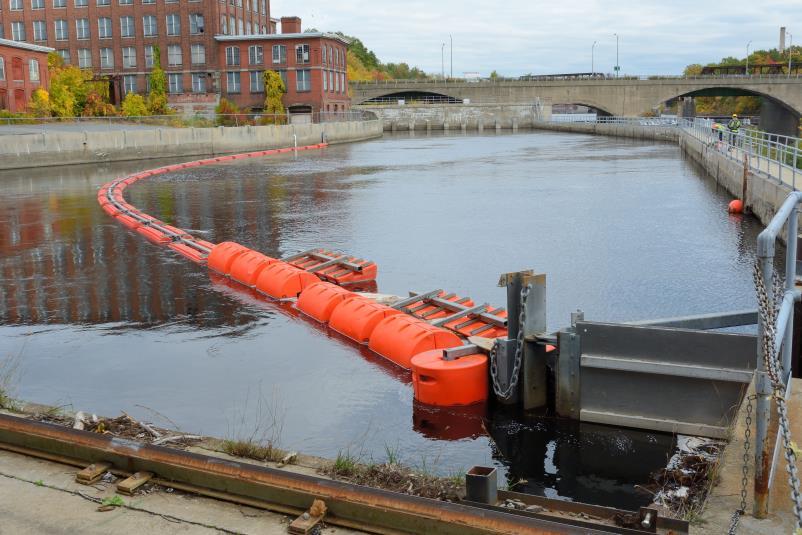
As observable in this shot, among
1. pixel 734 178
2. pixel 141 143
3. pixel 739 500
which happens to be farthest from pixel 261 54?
pixel 739 500

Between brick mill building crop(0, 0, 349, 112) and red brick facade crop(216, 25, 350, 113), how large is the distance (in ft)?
0.33

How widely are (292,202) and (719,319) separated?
24408 mm

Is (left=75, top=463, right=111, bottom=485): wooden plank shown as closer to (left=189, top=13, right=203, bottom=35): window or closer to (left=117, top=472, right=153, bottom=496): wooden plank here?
(left=117, top=472, right=153, bottom=496): wooden plank

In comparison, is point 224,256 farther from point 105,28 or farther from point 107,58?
point 105,28

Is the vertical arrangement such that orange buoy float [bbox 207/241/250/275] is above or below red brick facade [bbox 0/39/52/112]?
below

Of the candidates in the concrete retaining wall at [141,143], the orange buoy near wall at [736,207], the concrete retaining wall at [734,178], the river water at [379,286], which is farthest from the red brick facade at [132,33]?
the orange buoy near wall at [736,207]

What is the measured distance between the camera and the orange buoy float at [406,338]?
12172 mm

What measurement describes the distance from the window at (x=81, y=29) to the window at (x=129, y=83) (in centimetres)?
617

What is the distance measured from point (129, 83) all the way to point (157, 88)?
684cm

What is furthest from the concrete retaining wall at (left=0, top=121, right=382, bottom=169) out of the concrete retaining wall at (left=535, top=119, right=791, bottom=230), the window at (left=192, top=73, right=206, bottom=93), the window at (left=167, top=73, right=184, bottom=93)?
the concrete retaining wall at (left=535, top=119, right=791, bottom=230)

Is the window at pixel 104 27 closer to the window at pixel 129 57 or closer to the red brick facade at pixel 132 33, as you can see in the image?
the red brick facade at pixel 132 33

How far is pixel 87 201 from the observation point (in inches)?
1318

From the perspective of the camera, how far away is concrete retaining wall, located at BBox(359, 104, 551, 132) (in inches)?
4906

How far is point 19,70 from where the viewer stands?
222 feet
